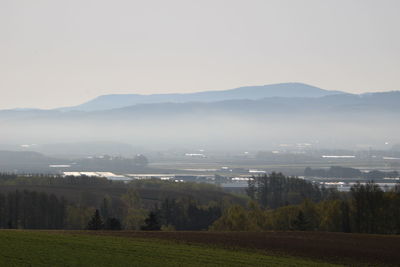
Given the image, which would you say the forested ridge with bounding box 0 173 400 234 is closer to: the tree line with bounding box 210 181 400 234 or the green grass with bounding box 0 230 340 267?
the tree line with bounding box 210 181 400 234

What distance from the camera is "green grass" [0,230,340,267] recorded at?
1591 inches

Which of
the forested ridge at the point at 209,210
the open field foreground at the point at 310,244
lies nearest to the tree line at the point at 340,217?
the forested ridge at the point at 209,210

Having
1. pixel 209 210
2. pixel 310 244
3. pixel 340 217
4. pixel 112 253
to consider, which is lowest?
pixel 209 210

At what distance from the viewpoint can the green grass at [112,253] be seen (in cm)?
4041

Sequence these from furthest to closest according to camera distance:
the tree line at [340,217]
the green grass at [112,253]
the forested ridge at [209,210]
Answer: the forested ridge at [209,210]
the tree line at [340,217]
the green grass at [112,253]

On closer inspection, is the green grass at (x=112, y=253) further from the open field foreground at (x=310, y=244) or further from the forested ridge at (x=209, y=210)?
the forested ridge at (x=209, y=210)

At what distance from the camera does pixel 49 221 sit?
321ft

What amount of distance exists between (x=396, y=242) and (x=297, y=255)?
12.2 meters

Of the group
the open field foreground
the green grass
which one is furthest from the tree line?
the green grass

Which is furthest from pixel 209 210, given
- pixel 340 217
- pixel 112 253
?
pixel 112 253

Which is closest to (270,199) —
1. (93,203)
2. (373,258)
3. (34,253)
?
(93,203)

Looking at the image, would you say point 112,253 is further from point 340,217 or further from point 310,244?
point 340,217

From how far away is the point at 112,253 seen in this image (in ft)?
145

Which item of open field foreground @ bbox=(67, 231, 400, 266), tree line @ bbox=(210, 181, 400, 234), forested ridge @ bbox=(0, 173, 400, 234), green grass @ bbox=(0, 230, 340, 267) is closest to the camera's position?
green grass @ bbox=(0, 230, 340, 267)
